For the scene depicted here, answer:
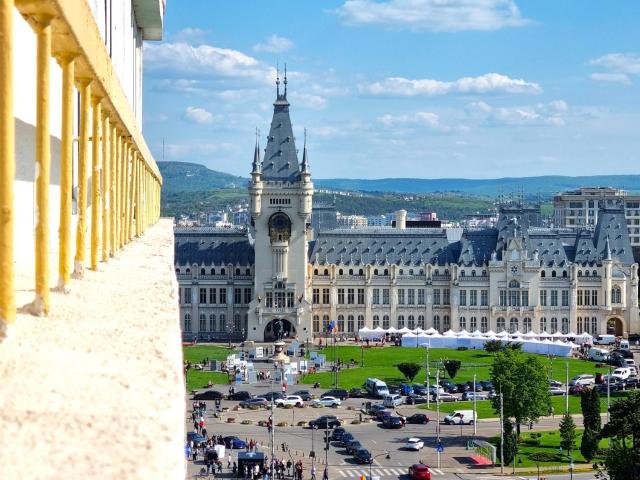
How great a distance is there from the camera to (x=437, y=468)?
59219 millimetres

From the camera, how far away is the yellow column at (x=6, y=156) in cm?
374

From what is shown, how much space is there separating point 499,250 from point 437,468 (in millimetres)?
61260

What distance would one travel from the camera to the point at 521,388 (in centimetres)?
6588

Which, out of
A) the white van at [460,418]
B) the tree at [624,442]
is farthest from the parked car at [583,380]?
the tree at [624,442]

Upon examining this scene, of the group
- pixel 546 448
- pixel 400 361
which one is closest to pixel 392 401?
pixel 546 448

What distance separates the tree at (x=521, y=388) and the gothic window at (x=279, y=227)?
46.1 meters

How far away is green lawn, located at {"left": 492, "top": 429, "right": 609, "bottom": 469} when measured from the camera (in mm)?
61062

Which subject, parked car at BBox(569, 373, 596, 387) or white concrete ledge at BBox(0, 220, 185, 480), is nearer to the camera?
white concrete ledge at BBox(0, 220, 185, 480)

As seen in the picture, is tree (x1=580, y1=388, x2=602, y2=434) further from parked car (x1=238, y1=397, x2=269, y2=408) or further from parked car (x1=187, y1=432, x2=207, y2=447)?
parked car (x1=238, y1=397, x2=269, y2=408)

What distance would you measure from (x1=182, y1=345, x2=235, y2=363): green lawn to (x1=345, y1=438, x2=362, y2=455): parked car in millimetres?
36262

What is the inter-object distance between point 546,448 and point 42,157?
6239 centimetres

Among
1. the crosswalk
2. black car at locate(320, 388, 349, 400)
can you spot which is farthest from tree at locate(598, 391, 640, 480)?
black car at locate(320, 388, 349, 400)

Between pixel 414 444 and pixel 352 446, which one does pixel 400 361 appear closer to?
pixel 414 444

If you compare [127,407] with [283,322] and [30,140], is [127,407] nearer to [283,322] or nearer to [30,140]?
[30,140]
